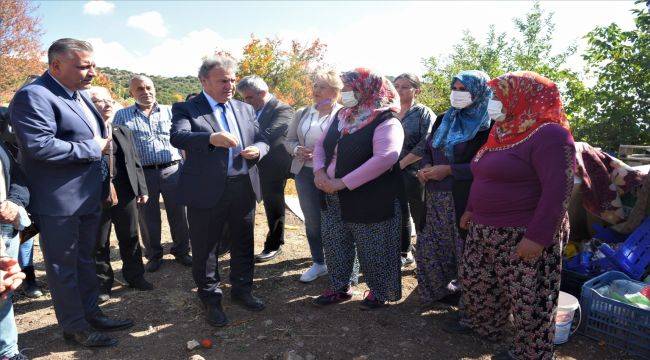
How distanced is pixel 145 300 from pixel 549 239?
3360 millimetres

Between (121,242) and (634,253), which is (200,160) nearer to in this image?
(121,242)

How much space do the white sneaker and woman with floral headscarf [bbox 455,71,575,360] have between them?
1.83 meters

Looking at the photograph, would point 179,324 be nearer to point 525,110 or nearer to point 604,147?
point 525,110

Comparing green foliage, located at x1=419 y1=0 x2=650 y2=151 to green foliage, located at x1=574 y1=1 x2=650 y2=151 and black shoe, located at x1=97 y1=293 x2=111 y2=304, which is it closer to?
green foliage, located at x1=574 y1=1 x2=650 y2=151

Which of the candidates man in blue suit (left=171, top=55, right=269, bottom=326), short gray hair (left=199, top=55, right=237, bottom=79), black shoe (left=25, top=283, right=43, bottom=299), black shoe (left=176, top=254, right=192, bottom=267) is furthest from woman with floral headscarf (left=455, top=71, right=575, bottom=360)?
black shoe (left=25, top=283, right=43, bottom=299)

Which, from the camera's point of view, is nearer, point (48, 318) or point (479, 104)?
point (479, 104)

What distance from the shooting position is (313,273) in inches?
161

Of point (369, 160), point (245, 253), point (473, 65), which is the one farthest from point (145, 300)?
point (473, 65)

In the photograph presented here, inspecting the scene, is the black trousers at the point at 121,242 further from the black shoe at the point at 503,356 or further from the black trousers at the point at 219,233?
the black shoe at the point at 503,356

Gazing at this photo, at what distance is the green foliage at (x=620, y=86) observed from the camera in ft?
19.3

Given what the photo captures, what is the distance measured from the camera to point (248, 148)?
9.91ft

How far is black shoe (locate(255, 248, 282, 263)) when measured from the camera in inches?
181

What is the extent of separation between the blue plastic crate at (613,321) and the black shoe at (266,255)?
3080mm

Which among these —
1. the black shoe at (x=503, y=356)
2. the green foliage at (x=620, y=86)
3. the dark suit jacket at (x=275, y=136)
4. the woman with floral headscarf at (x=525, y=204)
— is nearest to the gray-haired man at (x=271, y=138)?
the dark suit jacket at (x=275, y=136)
